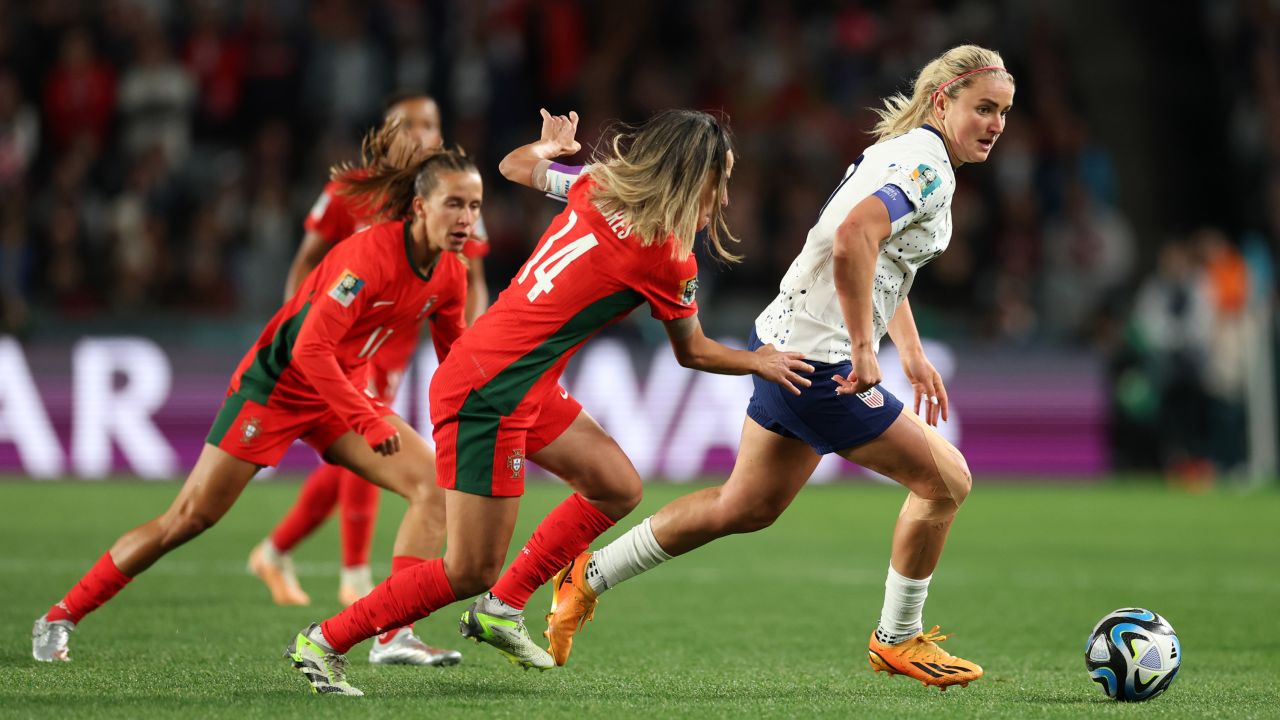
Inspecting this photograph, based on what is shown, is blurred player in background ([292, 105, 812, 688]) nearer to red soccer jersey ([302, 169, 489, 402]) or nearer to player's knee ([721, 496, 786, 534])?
player's knee ([721, 496, 786, 534])

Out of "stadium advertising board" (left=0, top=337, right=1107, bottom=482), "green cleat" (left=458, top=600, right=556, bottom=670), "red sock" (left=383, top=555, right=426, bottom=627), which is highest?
"red sock" (left=383, top=555, right=426, bottom=627)

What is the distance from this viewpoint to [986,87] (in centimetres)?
575

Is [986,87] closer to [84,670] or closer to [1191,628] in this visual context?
[1191,628]

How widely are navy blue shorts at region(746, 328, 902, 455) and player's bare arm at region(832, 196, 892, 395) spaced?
154 millimetres

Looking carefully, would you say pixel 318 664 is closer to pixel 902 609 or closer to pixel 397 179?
pixel 397 179

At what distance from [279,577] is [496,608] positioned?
282 centimetres

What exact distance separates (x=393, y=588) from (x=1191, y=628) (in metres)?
3.93

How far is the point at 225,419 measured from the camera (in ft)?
21.2

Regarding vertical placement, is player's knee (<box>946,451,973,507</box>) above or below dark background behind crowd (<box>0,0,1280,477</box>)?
below

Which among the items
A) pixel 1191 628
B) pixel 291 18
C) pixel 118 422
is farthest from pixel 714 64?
pixel 1191 628

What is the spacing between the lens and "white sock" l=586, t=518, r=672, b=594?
605 cm

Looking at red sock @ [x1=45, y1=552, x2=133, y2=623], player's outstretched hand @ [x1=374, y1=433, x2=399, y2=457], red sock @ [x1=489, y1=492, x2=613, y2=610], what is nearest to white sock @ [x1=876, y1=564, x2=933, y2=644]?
red sock @ [x1=489, y1=492, x2=613, y2=610]

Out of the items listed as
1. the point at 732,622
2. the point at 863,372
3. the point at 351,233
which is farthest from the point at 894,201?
the point at 351,233

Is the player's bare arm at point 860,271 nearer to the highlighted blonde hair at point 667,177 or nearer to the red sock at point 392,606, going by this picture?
the highlighted blonde hair at point 667,177
